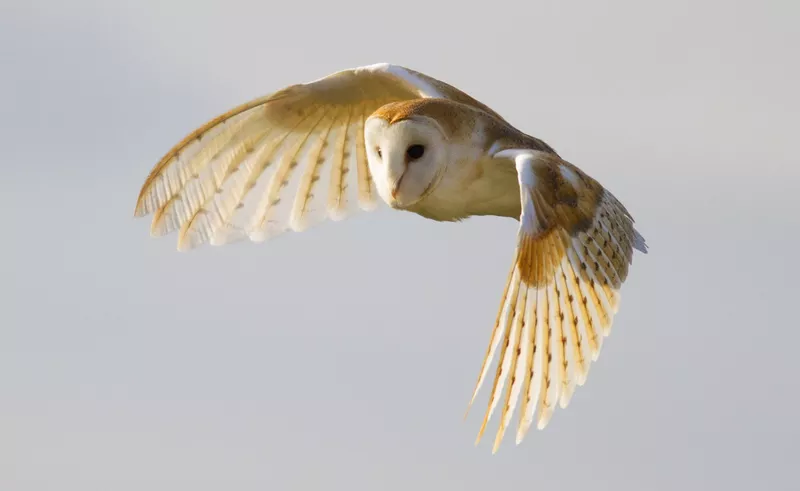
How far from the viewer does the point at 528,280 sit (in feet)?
34.0

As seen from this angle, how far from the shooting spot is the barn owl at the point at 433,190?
10.2 m

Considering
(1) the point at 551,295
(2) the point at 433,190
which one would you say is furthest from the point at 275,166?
(1) the point at 551,295

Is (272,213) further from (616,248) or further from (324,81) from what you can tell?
(616,248)

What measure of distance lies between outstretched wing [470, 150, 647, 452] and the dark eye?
69 centimetres

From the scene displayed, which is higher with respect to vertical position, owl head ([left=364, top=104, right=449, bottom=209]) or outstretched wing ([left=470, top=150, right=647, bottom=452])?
owl head ([left=364, top=104, right=449, bottom=209])

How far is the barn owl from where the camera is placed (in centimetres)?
1025

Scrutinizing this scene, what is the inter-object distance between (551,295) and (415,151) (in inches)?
59.8

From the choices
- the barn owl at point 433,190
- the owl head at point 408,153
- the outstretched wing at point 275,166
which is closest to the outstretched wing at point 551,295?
the barn owl at point 433,190

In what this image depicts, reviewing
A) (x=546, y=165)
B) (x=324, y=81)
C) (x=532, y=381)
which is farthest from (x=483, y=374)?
(x=324, y=81)

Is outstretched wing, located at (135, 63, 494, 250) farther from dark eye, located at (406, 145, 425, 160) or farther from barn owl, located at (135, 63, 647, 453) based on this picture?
dark eye, located at (406, 145, 425, 160)

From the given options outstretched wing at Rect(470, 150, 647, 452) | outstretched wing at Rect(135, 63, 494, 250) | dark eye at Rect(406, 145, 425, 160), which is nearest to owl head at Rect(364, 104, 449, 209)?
dark eye at Rect(406, 145, 425, 160)

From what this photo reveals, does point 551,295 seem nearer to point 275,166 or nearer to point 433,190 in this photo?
point 433,190

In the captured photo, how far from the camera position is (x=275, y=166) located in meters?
13.9

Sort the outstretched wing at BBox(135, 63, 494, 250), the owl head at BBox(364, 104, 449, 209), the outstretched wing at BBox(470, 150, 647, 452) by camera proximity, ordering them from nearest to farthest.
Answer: the outstretched wing at BBox(470, 150, 647, 452) < the owl head at BBox(364, 104, 449, 209) < the outstretched wing at BBox(135, 63, 494, 250)
